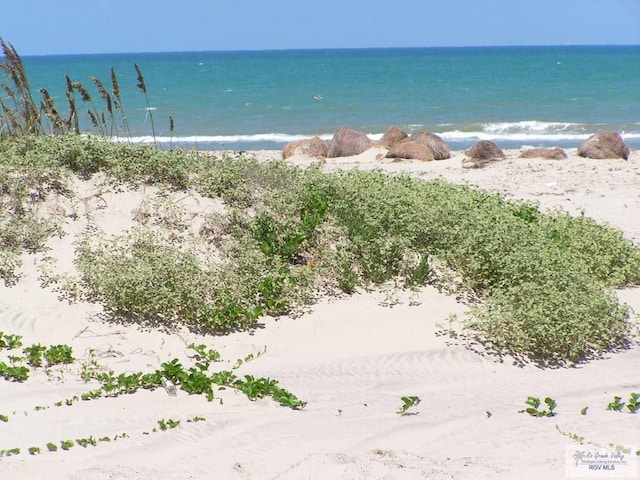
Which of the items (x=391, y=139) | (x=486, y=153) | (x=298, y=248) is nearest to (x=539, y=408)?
(x=298, y=248)

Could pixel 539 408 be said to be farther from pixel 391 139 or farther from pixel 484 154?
pixel 391 139

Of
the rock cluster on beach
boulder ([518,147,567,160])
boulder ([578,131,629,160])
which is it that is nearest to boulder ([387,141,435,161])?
the rock cluster on beach

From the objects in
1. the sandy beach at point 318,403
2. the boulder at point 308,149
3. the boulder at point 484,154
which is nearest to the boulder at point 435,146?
the boulder at point 484,154

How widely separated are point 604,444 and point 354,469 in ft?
5.41

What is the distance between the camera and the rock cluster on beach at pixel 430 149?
18.2 m

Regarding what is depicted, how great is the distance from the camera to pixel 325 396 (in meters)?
5.80

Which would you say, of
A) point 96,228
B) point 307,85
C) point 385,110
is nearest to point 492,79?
point 307,85

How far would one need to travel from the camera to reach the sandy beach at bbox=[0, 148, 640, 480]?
Answer: 4508mm

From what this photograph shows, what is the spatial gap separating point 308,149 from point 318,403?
15.0m

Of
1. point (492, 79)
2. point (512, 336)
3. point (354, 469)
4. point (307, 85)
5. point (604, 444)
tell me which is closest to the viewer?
point (354, 469)

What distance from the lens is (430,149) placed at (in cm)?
1894

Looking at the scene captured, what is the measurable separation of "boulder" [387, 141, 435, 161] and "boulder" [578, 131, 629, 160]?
3.91m

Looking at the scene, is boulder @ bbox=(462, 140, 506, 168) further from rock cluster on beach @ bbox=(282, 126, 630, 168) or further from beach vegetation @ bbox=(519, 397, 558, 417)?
beach vegetation @ bbox=(519, 397, 558, 417)

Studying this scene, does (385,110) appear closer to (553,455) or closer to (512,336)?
(512,336)
